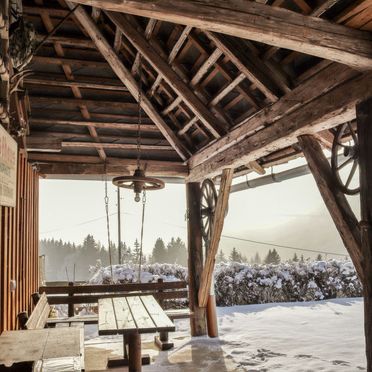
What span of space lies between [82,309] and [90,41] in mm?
8062

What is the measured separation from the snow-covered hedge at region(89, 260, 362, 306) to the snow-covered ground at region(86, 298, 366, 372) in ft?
3.68

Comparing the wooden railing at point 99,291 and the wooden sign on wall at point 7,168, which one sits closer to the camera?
the wooden sign on wall at point 7,168

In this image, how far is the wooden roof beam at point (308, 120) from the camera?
3.71m

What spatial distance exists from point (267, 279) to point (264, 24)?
31.3 feet

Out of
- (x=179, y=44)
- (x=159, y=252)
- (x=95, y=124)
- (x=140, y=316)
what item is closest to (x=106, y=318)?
(x=140, y=316)

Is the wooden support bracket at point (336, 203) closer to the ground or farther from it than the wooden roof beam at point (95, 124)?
closer to the ground

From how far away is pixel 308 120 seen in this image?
4.36 meters

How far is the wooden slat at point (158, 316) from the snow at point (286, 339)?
2.90 feet

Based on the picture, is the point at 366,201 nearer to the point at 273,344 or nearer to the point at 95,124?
the point at 273,344

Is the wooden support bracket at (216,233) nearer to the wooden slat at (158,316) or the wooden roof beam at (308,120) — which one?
the wooden roof beam at (308,120)

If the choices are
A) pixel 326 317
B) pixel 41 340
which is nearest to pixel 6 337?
pixel 41 340

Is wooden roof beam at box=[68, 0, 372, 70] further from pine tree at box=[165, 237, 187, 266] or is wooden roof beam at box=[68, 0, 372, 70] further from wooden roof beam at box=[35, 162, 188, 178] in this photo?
pine tree at box=[165, 237, 187, 266]

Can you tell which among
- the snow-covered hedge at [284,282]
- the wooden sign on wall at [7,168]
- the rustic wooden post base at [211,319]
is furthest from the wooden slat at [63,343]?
the snow-covered hedge at [284,282]

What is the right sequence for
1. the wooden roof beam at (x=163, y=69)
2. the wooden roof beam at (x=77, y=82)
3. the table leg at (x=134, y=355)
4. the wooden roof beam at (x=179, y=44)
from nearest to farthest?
the table leg at (x=134, y=355) < the wooden roof beam at (x=179, y=44) < the wooden roof beam at (x=163, y=69) < the wooden roof beam at (x=77, y=82)
